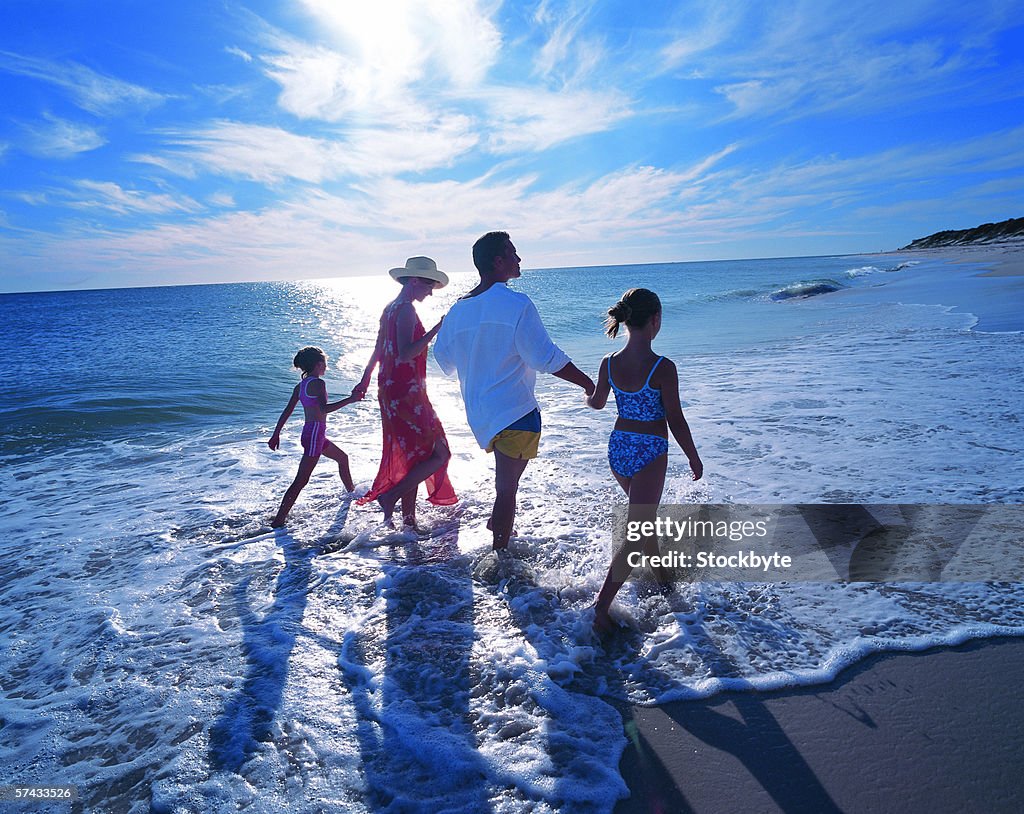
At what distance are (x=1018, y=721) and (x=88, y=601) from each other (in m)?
5.37

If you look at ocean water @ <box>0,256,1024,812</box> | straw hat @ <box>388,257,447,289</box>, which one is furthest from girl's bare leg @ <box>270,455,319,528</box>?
straw hat @ <box>388,257,447,289</box>

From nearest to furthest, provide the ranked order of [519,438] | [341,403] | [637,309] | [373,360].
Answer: [637,309], [519,438], [373,360], [341,403]

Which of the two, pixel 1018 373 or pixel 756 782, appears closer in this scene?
pixel 756 782

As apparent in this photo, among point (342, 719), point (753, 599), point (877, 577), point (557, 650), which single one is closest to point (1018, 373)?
point (877, 577)

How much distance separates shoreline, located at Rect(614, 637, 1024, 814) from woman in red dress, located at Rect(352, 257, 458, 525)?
255 centimetres

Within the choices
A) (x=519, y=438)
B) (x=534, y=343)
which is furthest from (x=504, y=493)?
(x=534, y=343)

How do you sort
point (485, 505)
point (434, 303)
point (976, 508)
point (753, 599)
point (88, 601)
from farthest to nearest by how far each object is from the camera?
1. point (434, 303)
2. point (485, 505)
3. point (976, 508)
4. point (88, 601)
5. point (753, 599)

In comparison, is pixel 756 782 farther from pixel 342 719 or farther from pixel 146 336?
pixel 146 336

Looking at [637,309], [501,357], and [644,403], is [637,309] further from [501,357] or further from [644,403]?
[501,357]

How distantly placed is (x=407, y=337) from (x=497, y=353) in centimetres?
104

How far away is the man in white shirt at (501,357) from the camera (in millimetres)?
3518

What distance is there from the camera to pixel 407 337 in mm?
4320

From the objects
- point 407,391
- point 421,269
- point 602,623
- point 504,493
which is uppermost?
point 421,269

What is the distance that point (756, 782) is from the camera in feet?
7.14
